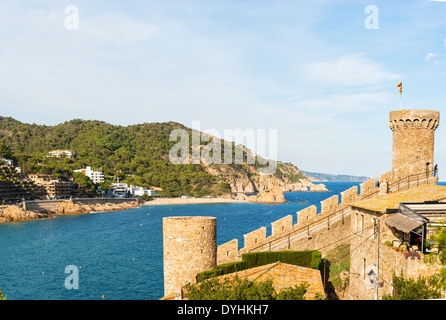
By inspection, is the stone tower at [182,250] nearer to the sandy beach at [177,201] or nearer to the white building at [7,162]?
the white building at [7,162]

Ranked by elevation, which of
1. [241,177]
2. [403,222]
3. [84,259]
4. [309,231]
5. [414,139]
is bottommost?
[84,259]

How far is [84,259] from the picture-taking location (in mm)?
46375

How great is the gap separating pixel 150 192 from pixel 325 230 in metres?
124

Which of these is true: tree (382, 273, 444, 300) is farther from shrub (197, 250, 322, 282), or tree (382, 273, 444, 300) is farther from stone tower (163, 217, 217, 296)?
shrub (197, 250, 322, 282)

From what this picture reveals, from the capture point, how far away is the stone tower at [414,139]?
819 inches

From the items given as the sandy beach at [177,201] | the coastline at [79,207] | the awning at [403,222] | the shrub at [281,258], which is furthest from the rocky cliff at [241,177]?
the awning at [403,222]

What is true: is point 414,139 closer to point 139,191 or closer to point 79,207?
point 79,207

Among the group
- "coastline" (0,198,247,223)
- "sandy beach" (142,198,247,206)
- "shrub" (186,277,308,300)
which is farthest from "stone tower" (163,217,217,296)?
"sandy beach" (142,198,247,206)

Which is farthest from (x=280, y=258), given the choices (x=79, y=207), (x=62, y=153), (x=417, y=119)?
(x=62, y=153)

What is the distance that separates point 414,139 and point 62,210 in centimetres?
9742

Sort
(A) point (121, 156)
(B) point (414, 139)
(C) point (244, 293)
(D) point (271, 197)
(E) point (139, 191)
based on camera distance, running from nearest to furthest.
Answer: (C) point (244, 293)
(B) point (414, 139)
(E) point (139, 191)
(D) point (271, 197)
(A) point (121, 156)

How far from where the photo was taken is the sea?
31.9 m

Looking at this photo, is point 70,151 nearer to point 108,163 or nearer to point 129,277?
point 108,163
